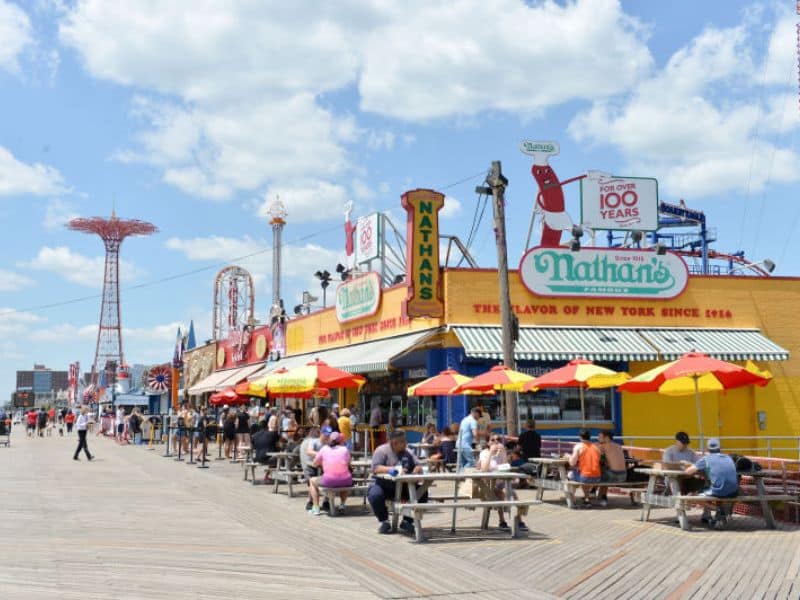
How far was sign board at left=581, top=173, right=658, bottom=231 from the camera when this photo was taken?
2495 cm

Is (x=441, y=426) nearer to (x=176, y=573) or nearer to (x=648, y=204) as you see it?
(x=648, y=204)

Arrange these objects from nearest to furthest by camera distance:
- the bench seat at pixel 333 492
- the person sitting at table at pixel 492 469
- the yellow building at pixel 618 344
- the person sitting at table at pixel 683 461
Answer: the person sitting at table at pixel 492 469, the person sitting at table at pixel 683 461, the bench seat at pixel 333 492, the yellow building at pixel 618 344

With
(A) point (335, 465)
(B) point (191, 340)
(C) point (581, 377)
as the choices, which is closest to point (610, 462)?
(C) point (581, 377)

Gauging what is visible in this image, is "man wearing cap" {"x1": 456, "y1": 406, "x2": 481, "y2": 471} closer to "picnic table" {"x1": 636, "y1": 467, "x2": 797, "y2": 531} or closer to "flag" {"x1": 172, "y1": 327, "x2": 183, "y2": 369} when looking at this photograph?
"picnic table" {"x1": 636, "y1": 467, "x2": 797, "y2": 531}

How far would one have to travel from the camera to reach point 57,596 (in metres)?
7.34

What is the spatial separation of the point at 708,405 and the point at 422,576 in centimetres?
1749

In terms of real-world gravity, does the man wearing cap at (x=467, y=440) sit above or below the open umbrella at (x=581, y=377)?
below

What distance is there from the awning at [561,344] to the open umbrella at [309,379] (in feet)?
9.95

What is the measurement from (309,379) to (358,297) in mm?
8832

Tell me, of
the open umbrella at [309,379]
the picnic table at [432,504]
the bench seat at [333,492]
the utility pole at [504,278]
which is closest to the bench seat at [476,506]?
the picnic table at [432,504]

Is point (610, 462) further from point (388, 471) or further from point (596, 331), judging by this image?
point (596, 331)

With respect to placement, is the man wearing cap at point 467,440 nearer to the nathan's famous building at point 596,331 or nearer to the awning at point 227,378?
the nathan's famous building at point 596,331

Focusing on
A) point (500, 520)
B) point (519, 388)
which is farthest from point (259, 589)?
point (519, 388)

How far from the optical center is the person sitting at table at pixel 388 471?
11305mm
